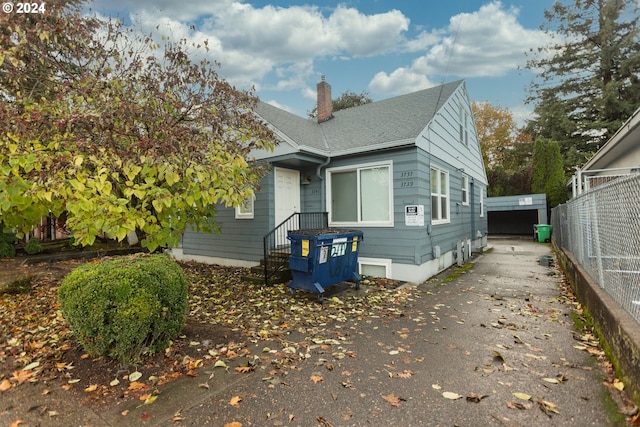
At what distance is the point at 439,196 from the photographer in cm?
838

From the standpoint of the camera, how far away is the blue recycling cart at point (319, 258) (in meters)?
5.53

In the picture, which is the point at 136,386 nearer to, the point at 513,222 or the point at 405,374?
the point at 405,374

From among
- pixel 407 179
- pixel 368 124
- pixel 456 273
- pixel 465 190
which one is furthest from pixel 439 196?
pixel 465 190

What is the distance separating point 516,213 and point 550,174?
9.46ft

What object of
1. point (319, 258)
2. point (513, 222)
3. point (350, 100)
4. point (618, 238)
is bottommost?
point (319, 258)

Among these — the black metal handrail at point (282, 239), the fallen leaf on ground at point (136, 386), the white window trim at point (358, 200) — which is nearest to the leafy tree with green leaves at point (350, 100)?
the white window trim at point (358, 200)

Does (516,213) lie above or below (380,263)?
above

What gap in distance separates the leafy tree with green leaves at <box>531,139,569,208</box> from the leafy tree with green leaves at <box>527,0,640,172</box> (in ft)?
8.83

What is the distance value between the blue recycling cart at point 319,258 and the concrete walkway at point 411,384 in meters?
1.29

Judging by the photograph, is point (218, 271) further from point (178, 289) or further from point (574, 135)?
point (574, 135)

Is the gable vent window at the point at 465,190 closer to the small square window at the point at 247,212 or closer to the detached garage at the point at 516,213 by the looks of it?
the small square window at the point at 247,212

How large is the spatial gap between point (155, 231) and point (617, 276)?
558cm

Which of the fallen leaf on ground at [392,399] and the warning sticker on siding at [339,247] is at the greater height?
the warning sticker on siding at [339,247]

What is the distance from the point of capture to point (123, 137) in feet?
13.7
